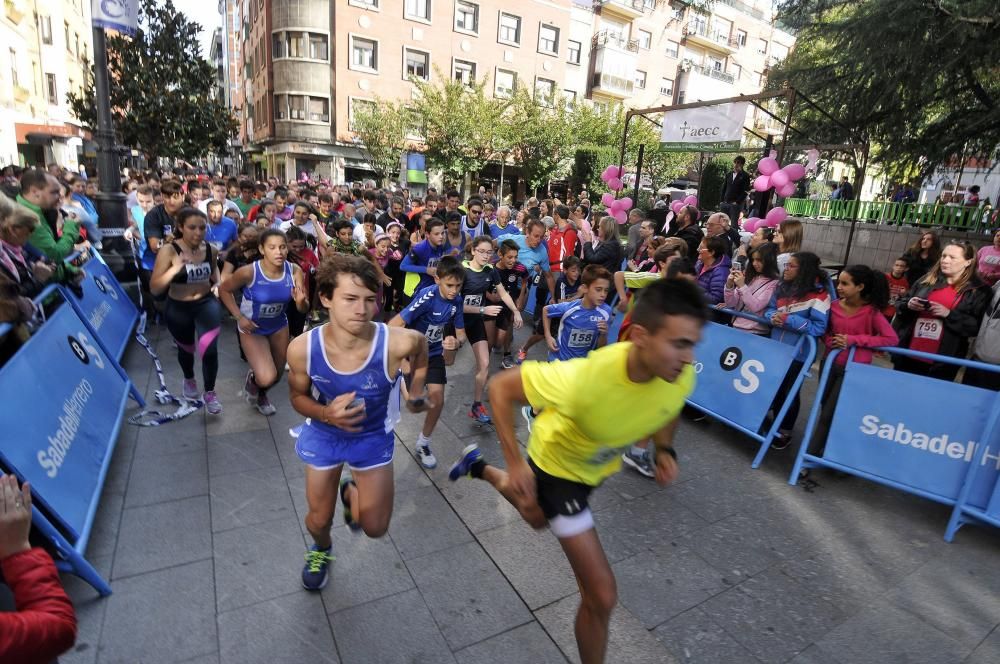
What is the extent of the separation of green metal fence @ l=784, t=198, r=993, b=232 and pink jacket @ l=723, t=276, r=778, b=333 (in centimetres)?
626

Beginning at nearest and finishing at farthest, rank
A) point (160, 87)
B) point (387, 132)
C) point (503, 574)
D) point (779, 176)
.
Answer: point (503, 574) < point (779, 176) < point (160, 87) < point (387, 132)

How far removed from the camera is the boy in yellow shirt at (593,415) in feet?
6.98

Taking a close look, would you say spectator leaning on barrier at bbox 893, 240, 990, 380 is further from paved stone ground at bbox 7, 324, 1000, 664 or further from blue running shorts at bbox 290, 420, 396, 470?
blue running shorts at bbox 290, 420, 396, 470

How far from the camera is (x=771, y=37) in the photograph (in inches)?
1919

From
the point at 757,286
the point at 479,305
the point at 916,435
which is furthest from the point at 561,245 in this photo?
the point at 916,435

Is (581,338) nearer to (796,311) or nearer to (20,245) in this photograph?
(796,311)

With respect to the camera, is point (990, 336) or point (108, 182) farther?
point (108, 182)

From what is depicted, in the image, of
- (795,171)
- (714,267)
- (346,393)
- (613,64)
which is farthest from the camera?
(613,64)

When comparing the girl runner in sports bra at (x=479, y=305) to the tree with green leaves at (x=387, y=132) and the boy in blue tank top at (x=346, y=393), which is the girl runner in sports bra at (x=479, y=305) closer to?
the boy in blue tank top at (x=346, y=393)

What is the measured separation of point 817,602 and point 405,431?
11.1 feet

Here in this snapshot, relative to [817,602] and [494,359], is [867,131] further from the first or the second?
[817,602]

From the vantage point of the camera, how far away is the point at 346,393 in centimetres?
273

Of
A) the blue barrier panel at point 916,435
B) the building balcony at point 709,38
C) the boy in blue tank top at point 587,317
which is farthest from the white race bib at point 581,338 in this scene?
the building balcony at point 709,38

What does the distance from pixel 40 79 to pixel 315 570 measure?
109 ft
